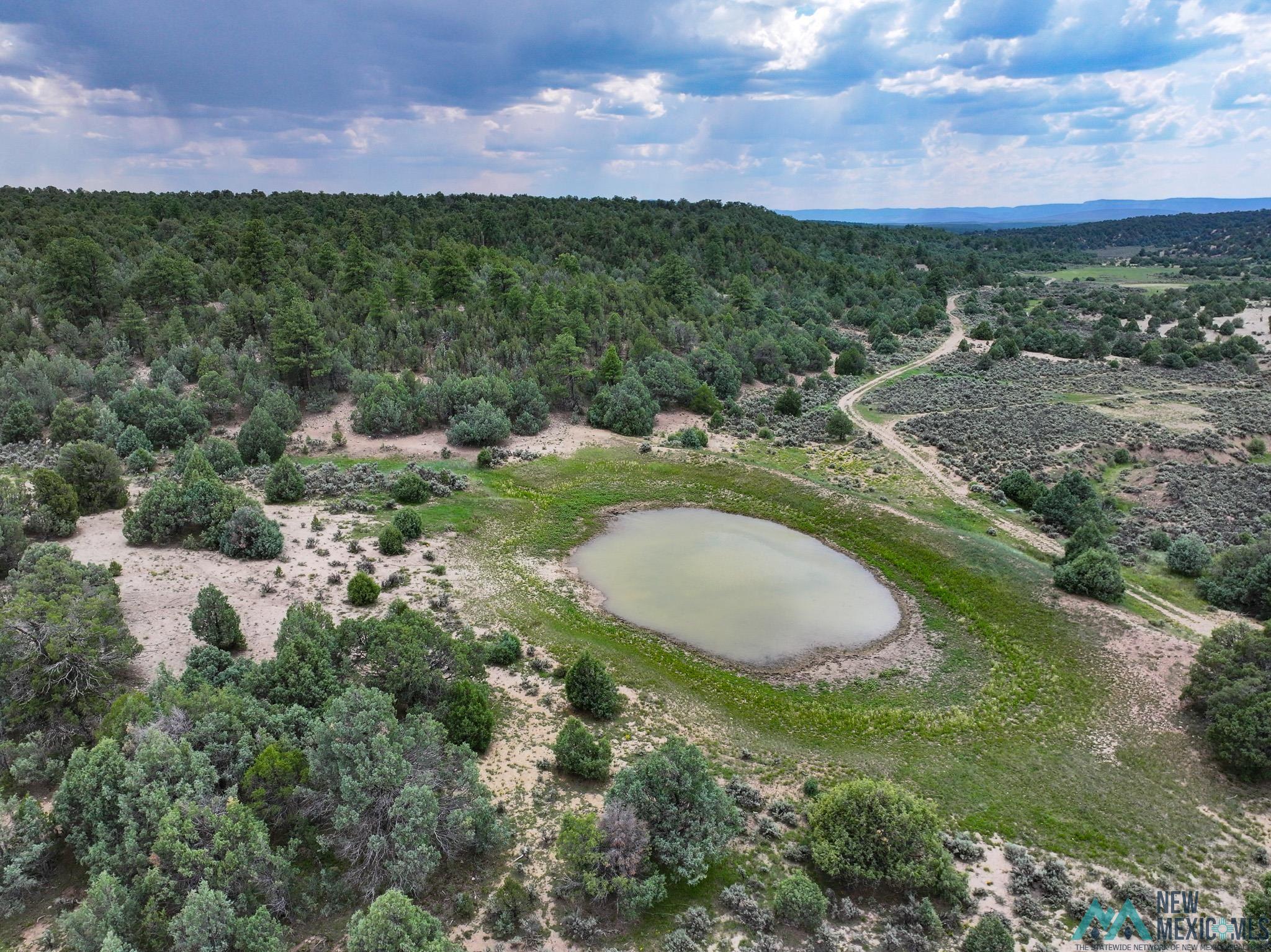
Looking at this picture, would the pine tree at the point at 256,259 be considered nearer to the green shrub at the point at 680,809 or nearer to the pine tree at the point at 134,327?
the pine tree at the point at 134,327

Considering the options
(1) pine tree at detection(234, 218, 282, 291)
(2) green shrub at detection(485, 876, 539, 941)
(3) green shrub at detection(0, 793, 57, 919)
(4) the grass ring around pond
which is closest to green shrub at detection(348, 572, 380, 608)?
(4) the grass ring around pond

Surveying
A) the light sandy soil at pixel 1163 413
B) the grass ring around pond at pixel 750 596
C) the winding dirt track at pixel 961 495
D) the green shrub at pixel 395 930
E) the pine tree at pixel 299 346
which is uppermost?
the pine tree at pixel 299 346

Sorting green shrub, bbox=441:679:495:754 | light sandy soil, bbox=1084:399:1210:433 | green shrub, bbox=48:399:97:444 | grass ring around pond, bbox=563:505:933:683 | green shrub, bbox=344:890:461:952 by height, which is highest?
green shrub, bbox=48:399:97:444

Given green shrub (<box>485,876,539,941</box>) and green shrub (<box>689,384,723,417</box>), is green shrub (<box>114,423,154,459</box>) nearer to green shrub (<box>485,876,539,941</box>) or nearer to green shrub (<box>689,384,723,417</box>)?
green shrub (<box>485,876,539,941</box>)

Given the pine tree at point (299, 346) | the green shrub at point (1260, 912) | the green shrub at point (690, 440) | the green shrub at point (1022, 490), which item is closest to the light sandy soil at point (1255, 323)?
the green shrub at point (1022, 490)

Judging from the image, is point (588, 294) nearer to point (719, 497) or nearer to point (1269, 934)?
point (719, 497)
